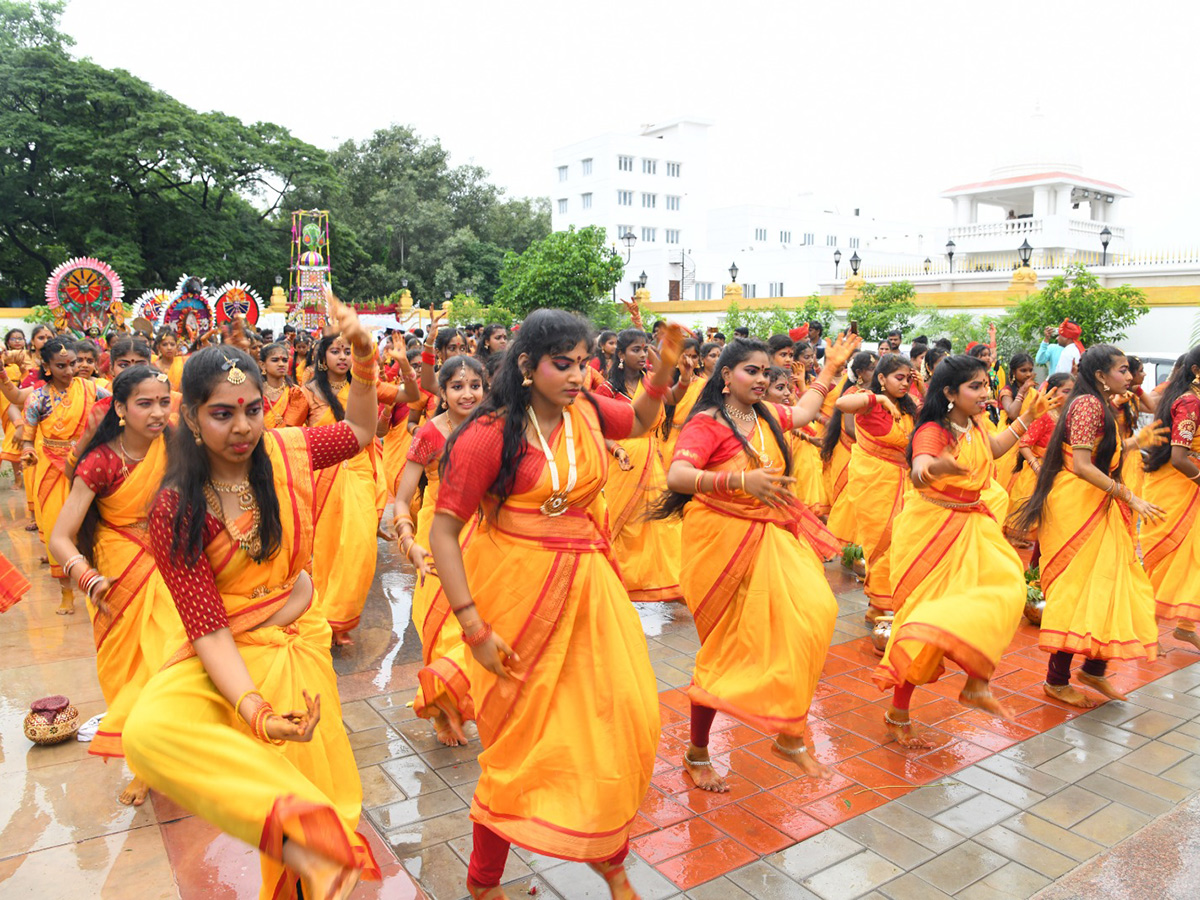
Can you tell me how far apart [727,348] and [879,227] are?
188 feet

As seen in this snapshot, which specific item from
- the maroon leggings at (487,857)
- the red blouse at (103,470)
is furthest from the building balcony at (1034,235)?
the maroon leggings at (487,857)

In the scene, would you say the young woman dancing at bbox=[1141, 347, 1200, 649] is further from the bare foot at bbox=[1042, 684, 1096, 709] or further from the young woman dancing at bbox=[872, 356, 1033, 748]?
the young woman dancing at bbox=[872, 356, 1033, 748]

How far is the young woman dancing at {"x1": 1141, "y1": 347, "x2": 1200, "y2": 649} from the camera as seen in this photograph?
6.14m

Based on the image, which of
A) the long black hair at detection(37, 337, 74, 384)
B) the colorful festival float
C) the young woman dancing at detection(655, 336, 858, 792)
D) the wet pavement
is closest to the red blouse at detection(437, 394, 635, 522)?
the young woman dancing at detection(655, 336, 858, 792)

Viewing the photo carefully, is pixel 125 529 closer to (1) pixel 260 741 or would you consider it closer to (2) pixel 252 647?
(2) pixel 252 647

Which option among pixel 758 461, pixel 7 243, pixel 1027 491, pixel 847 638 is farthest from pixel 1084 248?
pixel 7 243

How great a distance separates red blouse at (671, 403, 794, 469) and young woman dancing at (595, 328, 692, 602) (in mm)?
2429

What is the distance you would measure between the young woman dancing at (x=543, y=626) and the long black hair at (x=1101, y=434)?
3.33m

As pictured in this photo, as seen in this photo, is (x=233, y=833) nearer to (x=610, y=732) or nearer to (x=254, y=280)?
(x=610, y=732)

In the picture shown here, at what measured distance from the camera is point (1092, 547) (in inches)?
209

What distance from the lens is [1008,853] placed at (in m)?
3.70

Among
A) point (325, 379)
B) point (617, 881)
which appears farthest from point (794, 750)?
point (325, 379)

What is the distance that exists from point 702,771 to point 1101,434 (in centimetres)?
297

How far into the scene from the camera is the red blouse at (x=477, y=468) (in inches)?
126
